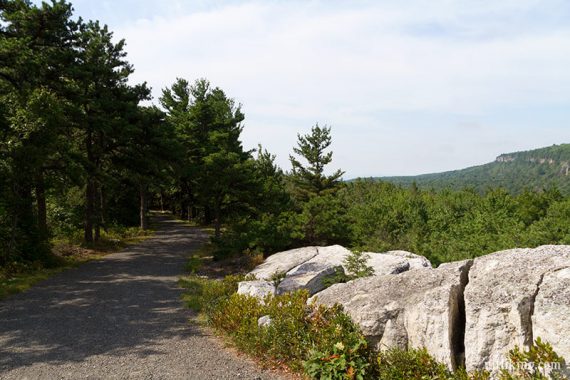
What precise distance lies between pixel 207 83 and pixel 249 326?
27789 mm

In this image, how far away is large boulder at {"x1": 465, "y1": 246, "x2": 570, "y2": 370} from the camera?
15.9 feet

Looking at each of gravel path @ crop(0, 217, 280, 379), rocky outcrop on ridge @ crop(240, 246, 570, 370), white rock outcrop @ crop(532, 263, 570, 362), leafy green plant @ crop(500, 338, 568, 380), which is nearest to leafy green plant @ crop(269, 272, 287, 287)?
gravel path @ crop(0, 217, 280, 379)

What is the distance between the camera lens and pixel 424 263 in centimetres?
1163

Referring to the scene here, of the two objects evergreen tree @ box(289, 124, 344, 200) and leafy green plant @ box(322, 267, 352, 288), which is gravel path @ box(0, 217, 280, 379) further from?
evergreen tree @ box(289, 124, 344, 200)

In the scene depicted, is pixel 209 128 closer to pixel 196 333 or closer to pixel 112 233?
pixel 112 233

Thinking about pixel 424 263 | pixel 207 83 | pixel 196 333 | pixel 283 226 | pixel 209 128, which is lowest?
pixel 196 333

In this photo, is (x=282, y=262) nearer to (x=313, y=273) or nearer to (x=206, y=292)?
(x=313, y=273)

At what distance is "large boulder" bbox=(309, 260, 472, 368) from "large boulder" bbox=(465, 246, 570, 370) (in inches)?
11.4

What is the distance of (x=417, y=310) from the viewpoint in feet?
19.9

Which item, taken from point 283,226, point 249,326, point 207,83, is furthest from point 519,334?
point 207,83

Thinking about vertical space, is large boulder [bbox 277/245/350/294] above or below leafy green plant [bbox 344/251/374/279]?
below

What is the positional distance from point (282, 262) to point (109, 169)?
1398 cm

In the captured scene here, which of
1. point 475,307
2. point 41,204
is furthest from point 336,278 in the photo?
point 41,204

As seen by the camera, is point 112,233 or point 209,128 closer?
point 112,233
